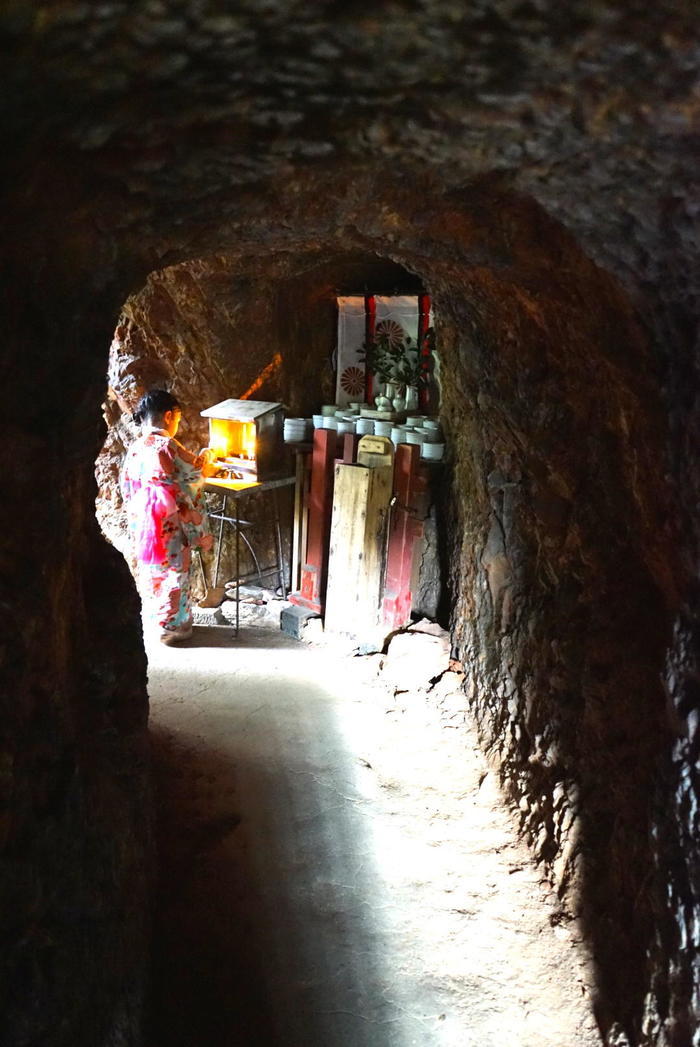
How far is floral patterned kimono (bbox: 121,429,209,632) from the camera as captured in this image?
567 cm

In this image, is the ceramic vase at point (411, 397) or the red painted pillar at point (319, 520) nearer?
the red painted pillar at point (319, 520)

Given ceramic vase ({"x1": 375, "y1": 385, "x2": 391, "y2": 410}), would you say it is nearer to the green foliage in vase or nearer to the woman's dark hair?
the green foliage in vase

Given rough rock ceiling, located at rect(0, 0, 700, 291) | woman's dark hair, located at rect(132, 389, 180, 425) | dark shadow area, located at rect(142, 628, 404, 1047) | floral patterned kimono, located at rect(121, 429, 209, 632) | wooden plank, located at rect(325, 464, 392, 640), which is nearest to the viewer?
rough rock ceiling, located at rect(0, 0, 700, 291)

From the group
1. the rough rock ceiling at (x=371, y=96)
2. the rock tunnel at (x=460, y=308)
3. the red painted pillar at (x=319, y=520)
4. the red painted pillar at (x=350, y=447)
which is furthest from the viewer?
the red painted pillar at (x=319, y=520)

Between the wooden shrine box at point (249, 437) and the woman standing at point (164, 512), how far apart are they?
1.66 feet

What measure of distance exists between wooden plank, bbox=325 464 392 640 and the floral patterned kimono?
117cm

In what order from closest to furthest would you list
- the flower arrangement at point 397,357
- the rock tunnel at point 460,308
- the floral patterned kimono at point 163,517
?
1. the rock tunnel at point 460,308
2. the floral patterned kimono at point 163,517
3. the flower arrangement at point 397,357

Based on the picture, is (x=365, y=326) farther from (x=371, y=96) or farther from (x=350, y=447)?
(x=371, y=96)

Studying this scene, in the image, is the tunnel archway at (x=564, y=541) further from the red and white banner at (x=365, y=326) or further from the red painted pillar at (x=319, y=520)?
the red and white banner at (x=365, y=326)

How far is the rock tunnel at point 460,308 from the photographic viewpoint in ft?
4.61

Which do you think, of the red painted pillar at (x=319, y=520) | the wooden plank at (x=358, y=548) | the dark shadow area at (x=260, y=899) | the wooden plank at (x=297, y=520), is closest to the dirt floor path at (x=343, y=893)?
the dark shadow area at (x=260, y=899)

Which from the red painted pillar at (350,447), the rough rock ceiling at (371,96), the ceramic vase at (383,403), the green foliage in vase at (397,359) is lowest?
the red painted pillar at (350,447)

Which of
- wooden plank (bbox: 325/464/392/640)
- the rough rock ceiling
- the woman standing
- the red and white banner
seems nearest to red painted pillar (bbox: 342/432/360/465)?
wooden plank (bbox: 325/464/392/640)

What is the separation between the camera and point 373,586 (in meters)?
6.13
